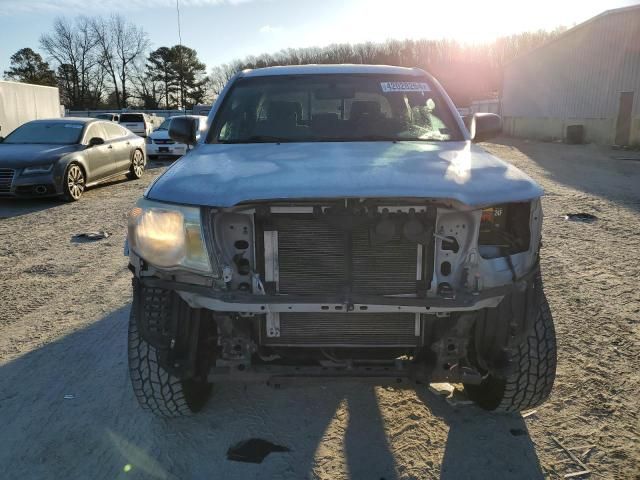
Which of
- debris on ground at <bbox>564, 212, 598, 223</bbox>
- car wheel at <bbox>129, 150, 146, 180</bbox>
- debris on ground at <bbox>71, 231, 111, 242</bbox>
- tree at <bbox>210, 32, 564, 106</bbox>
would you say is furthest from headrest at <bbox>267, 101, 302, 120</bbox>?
tree at <bbox>210, 32, 564, 106</bbox>

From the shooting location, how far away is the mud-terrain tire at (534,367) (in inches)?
101

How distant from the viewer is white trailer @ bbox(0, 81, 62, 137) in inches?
728

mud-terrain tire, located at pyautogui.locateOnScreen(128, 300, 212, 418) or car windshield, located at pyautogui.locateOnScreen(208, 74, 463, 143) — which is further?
car windshield, located at pyautogui.locateOnScreen(208, 74, 463, 143)

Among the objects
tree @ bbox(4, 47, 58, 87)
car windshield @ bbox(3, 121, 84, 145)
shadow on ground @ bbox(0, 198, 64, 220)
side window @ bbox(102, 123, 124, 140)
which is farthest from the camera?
tree @ bbox(4, 47, 58, 87)

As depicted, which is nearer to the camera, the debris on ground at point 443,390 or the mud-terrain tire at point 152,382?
the mud-terrain tire at point 152,382

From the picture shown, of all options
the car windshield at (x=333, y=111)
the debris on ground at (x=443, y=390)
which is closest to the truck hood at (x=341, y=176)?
the car windshield at (x=333, y=111)

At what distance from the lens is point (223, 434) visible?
2740mm

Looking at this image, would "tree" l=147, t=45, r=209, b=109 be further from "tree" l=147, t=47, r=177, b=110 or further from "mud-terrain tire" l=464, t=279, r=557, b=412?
"mud-terrain tire" l=464, t=279, r=557, b=412

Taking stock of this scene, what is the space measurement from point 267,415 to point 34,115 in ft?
72.8

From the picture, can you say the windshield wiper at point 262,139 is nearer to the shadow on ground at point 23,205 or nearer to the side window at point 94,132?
the shadow on ground at point 23,205

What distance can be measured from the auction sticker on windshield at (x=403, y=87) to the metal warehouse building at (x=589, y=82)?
20118mm

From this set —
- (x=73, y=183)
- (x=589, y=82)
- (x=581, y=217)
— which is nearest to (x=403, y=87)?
(x=581, y=217)

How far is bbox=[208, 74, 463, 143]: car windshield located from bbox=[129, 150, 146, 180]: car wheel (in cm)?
923

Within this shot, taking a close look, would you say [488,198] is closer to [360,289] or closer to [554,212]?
[360,289]
